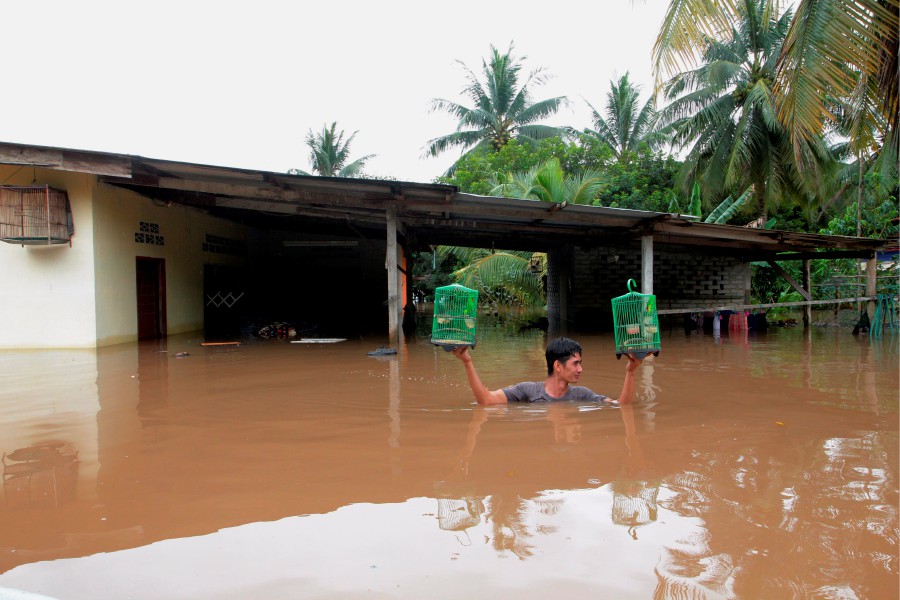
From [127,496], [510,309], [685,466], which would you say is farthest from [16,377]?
[510,309]

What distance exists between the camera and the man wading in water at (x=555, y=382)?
5.00 meters

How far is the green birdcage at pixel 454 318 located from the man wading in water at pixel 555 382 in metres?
0.13

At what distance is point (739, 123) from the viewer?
2008 centimetres

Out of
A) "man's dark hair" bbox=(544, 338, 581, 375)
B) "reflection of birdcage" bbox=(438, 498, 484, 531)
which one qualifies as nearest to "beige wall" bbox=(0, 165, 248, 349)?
"man's dark hair" bbox=(544, 338, 581, 375)

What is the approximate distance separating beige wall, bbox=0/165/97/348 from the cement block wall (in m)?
11.1

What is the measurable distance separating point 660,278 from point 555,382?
12371 millimetres

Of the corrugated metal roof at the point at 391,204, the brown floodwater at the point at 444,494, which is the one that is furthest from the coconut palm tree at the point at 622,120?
the brown floodwater at the point at 444,494

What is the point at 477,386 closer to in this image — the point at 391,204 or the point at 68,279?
the point at 391,204

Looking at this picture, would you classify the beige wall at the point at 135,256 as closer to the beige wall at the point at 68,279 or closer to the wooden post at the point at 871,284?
the beige wall at the point at 68,279

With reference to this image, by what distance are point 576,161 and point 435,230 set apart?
1107cm

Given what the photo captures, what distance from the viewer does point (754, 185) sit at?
21.2m

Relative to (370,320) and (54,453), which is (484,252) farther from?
(54,453)

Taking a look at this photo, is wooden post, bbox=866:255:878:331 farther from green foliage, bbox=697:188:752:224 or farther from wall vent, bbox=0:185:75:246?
wall vent, bbox=0:185:75:246

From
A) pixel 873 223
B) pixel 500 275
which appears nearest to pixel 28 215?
pixel 500 275
